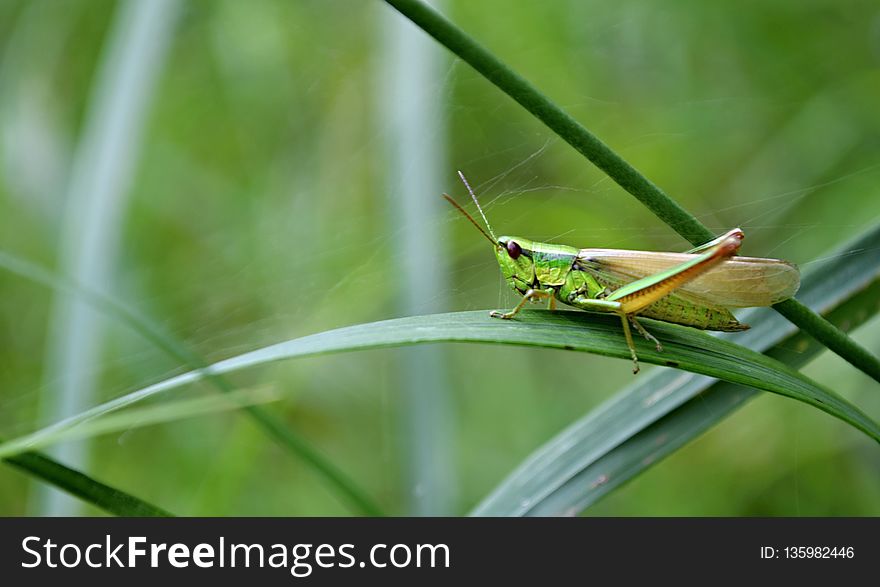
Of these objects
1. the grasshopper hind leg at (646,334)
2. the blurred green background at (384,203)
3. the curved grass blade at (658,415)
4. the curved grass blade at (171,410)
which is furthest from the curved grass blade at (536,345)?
the curved grass blade at (171,410)

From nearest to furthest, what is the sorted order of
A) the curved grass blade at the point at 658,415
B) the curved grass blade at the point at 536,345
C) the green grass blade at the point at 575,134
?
the green grass blade at the point at 575,134, the curved grass blade at the point at 536,345, the curved grass blade at the point at 658,415

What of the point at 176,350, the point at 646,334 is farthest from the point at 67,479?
the point at 646,334

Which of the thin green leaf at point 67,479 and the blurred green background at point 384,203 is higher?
the blurred green background at point 384,203

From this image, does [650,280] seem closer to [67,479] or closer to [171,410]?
[67,479]

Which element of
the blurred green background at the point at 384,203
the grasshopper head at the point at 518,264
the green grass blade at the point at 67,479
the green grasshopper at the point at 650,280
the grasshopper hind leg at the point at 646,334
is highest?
the blurred green background at the point at 384,203

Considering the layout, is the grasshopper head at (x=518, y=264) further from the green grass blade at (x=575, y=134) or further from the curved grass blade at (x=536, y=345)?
the green grass blade at (x=575, y=134)

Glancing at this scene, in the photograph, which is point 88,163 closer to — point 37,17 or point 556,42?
point 37,17
